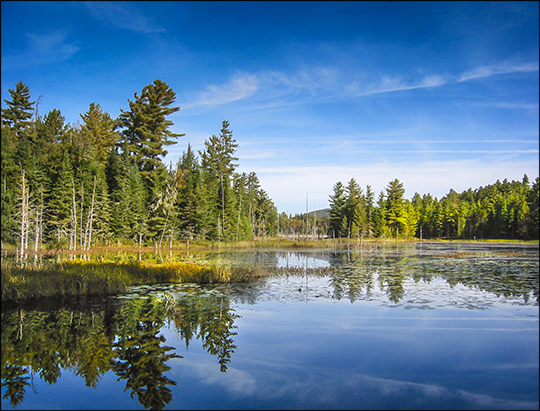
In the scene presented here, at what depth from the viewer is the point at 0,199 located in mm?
11648

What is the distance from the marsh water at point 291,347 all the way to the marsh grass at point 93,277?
78 centimetres

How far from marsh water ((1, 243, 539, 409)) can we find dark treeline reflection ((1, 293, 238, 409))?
0.12 feet

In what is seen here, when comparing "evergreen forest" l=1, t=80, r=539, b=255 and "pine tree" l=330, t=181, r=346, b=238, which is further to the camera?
"pine tree" l=330, t=181, r=346, b=238

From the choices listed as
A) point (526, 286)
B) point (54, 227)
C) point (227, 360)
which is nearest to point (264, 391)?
point (227, 360)

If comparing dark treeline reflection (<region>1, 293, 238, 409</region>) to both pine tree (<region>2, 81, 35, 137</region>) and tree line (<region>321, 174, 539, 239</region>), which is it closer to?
pine tree (<region>2, 81, 35, 137</region>)

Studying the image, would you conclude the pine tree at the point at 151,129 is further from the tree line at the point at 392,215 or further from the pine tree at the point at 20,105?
the tree line at the point at 392,215

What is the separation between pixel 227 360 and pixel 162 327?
3032 millimetres

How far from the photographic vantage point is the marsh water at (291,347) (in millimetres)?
6520

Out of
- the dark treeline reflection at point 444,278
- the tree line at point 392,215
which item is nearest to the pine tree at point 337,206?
the tree line at point 392,215

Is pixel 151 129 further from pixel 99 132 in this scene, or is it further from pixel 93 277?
pixel 93 277

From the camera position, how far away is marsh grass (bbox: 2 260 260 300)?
1347cm

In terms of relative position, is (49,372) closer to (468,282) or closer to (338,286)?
(338,286)

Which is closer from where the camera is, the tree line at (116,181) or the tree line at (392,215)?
the tree line at (116,181)

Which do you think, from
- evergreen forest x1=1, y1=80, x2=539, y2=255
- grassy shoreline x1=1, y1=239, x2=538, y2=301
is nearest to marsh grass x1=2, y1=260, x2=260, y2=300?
grassy shoreline x1=1, y1=239, x2=538, y2=301
